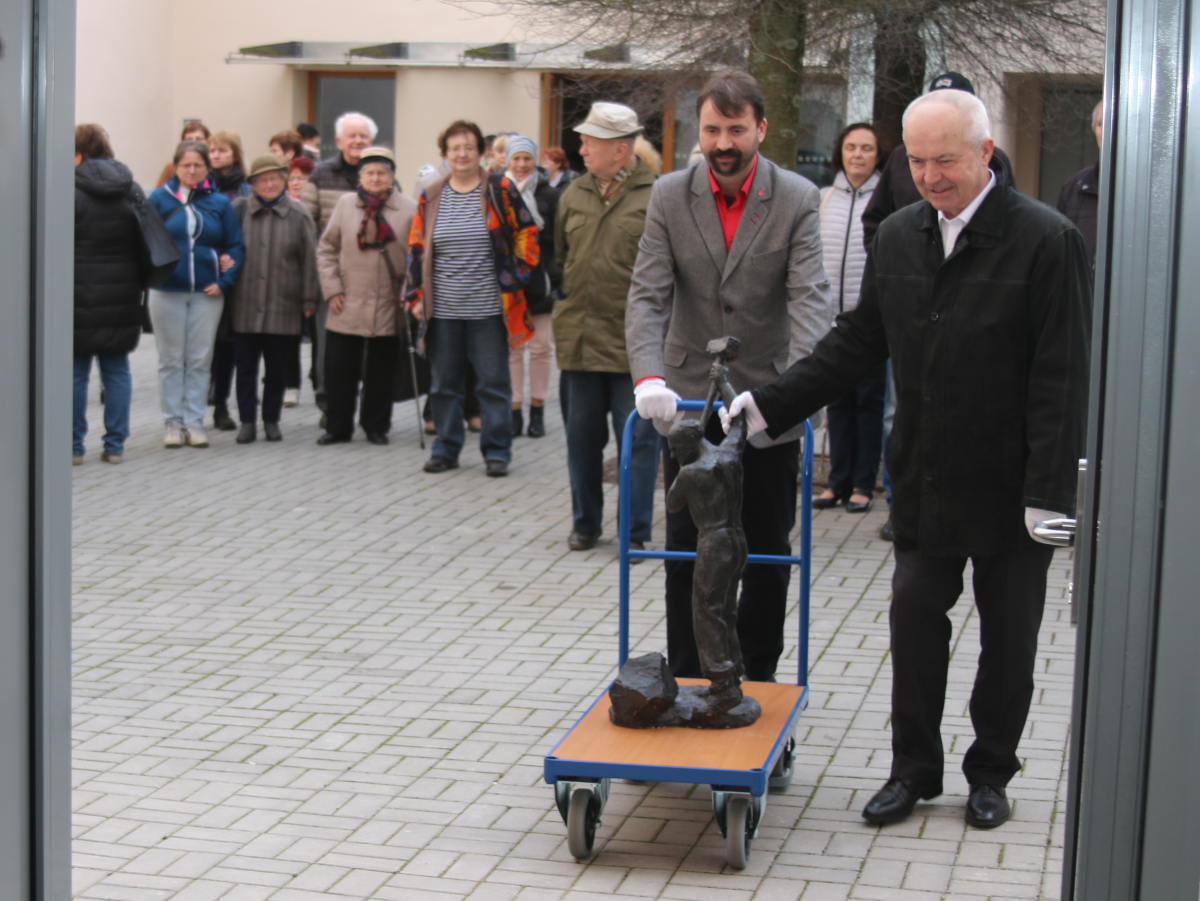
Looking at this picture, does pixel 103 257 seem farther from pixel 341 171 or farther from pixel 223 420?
pixel 341 171

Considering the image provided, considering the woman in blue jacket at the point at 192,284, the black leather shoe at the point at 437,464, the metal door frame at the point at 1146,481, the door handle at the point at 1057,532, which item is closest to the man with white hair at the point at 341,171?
the woman in blue jacket at the point at 192,284

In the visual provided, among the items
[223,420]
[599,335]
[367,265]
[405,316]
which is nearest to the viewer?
[599,335]

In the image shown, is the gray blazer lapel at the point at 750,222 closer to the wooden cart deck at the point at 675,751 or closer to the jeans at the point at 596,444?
the wooden cart deck at the point at 675,751

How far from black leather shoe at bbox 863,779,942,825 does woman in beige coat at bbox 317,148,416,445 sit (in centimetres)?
642

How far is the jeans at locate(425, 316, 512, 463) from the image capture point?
902 centimetres

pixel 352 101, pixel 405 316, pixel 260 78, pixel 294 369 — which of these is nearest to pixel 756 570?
pixel 405 316

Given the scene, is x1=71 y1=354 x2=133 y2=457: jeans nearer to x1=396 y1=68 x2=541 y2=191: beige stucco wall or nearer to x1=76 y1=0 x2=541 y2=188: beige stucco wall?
x1=76 y1=0 x2=541 y2=188: beige stucco wall

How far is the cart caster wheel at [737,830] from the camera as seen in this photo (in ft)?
12.5

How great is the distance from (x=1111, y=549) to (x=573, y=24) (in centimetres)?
766

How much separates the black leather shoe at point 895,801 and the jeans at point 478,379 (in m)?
5.27

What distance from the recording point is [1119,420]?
6.73 feet

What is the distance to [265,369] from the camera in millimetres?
10406

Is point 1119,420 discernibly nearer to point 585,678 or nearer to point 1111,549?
point 1111,549

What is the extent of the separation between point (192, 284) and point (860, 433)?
15.2 feet
